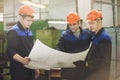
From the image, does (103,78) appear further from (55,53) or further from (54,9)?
(54,9)

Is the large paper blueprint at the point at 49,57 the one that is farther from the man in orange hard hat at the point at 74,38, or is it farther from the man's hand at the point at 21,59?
the man in orange hard hat at the point at 74,38

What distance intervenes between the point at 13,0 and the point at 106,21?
16.0ft

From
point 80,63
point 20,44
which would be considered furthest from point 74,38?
point 20,44

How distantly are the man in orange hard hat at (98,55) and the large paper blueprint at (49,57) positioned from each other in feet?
0.38

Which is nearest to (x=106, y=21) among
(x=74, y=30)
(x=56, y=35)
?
(x=56, y=35)

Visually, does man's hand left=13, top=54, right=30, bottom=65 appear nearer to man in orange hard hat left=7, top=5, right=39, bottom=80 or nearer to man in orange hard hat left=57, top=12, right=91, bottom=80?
man in orange hard hat left=7, top=5, right=39, bottom=80

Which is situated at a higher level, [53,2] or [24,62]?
[53,2]

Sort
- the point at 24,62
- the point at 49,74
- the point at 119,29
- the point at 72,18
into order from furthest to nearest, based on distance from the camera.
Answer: the point at 119,29
the point at 49,74
the point at 72,18
the point at 24,62

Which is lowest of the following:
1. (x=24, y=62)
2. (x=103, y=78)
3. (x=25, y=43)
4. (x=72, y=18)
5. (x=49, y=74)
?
(x=49, y=74)

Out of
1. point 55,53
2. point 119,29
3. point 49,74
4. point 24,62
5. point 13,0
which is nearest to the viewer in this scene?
point 55,53

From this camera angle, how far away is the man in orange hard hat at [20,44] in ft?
9.20

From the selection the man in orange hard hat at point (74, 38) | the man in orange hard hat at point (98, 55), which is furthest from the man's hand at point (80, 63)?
the man in orange hard hat at point (74, 38)

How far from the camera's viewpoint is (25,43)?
288 centimetres

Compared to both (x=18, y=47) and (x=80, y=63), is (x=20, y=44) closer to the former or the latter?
(x=18, y=47)
